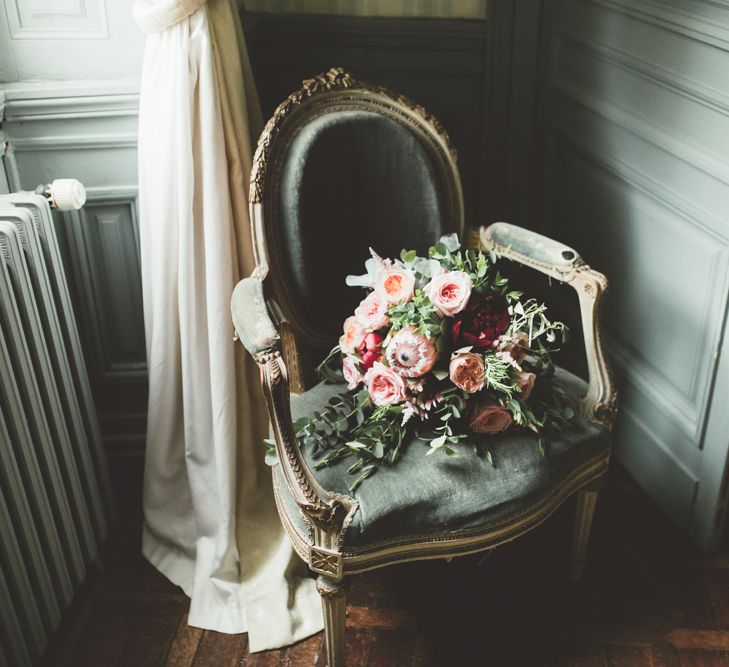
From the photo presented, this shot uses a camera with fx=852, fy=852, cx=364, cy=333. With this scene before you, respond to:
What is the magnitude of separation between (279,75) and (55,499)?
1.06 meters

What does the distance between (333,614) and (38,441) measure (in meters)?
0.56

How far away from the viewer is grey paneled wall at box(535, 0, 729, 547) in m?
1.52

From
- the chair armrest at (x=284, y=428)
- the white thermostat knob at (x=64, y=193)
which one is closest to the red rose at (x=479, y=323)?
the chair armrest at (x=284, y=428)

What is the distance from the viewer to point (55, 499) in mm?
1451

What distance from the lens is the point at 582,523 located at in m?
1.58

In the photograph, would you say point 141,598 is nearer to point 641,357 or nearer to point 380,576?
point 380,576

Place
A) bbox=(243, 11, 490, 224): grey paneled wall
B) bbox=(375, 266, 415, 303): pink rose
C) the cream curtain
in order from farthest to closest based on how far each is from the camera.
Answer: bbox=(243, 11, 490, 224): grey paneled wall
the cream curtain
bbox=(375, 266, 415, 303): pink rose

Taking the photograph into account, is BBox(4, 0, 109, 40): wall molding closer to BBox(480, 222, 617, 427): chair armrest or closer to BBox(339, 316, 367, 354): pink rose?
BBox(339, 316, 367, 354): pink rose

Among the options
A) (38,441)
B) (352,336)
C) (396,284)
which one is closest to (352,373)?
(352,336)

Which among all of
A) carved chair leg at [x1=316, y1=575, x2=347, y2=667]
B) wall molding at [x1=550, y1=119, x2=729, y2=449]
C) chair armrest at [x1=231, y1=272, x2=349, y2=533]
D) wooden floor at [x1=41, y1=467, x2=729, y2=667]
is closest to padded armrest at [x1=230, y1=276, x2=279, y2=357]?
chair armrest at [x1=231, y1=272, x2=349, y2=533]

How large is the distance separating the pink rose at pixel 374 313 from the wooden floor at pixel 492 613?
59cm

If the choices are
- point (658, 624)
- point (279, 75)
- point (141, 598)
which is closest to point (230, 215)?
point (279, 75)

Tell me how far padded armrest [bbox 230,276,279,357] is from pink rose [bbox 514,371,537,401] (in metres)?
0.38

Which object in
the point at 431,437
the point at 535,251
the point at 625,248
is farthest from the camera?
the point at 625,248
